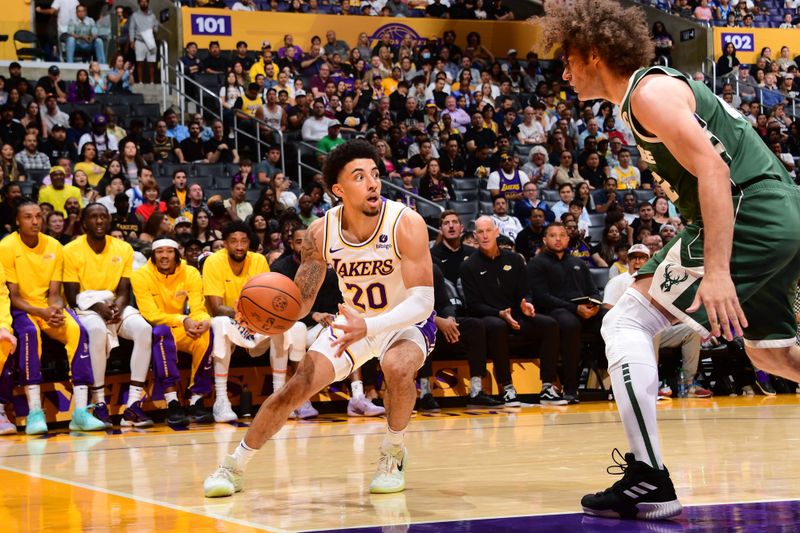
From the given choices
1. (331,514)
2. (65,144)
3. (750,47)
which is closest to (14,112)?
(65,144)

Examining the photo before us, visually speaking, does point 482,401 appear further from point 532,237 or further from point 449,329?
point 532,237

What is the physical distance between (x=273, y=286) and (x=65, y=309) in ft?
13.9

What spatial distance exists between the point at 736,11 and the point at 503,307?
49.8 feet

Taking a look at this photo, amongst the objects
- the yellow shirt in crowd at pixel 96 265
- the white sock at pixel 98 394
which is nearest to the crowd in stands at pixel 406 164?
the yellow shirt in crowd at pixel 96 265

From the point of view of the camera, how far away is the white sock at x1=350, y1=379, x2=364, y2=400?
9445 mm

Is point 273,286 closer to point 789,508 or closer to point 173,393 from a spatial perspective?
point 789,508

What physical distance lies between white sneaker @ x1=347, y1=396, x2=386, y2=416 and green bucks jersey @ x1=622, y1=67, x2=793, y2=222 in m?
5.72

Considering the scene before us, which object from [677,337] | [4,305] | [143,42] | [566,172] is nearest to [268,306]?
[4,305]

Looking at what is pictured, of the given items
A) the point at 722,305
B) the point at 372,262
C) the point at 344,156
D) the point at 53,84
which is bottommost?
the point at 53,84

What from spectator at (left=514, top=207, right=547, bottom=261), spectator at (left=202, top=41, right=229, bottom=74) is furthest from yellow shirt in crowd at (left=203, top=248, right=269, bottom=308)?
spectator at (left=202, top=41, right=229, bottom=74)

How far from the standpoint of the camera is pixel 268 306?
5.02 meters

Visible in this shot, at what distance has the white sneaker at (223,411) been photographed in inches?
350

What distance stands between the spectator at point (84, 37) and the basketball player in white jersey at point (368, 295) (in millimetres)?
12879

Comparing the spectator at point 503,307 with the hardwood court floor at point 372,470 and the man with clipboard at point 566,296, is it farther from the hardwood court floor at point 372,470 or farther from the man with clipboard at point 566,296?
the hardwood court floor at point 372,470
